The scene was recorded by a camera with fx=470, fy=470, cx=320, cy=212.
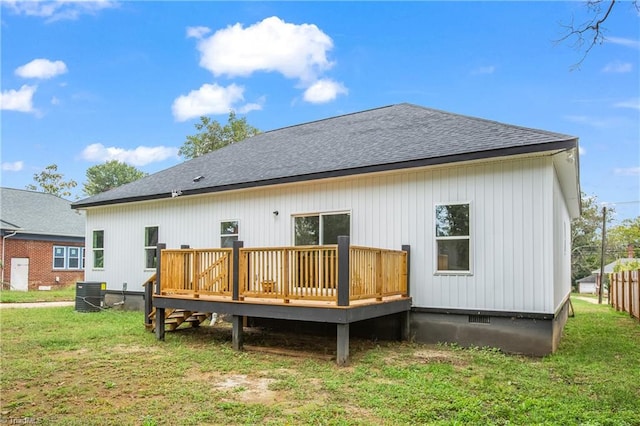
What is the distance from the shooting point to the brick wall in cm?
2302

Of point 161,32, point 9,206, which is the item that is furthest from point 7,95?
point 161,32

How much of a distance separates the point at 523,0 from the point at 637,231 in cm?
1513

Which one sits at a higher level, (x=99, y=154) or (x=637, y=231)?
(x=99, y=154)

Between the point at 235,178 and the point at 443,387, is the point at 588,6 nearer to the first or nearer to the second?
the point at 443,387

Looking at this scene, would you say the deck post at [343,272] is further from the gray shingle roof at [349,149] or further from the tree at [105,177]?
the tree at [105,177]

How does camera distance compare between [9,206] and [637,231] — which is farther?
[9,206]

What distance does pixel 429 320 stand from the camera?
862 cm

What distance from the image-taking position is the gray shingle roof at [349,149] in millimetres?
8234

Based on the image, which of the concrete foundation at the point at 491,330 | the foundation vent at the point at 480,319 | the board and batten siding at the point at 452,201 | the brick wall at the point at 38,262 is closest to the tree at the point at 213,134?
the brick wall at the point at 38,262

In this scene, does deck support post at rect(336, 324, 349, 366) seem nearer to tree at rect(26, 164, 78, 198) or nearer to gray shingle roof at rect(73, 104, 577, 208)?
gray shingle roof at rect(73, 104, 577, 208)

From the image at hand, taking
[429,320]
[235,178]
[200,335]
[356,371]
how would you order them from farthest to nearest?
[235,178]
[200,335]
[429,320]
[356,371]

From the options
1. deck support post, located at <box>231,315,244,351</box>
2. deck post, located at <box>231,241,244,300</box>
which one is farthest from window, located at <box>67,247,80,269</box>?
deck post, located at <box>231,241,244,300</box>

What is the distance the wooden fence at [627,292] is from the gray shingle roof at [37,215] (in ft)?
75.6

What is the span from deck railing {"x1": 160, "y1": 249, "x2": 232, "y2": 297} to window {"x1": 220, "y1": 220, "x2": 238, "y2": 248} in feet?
7.72
